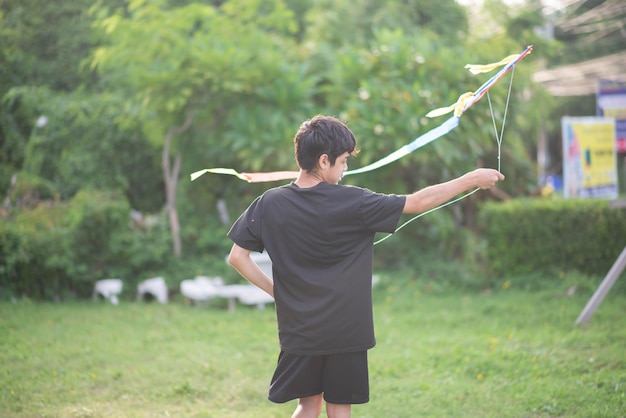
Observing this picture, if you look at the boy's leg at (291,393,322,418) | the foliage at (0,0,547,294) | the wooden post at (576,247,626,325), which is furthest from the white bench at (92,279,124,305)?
the boy's leg at (291,393,322,418)

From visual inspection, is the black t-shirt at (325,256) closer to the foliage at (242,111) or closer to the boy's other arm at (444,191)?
the boy's other arm at (444,191)

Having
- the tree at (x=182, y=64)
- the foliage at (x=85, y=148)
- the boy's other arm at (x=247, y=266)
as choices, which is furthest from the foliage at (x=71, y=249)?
the boy's other arm at (x=247, y=266)

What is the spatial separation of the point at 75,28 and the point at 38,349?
25.7 feet

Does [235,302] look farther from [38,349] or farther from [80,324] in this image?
[38,349]

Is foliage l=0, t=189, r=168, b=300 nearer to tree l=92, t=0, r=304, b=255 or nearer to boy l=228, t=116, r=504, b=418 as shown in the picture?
tree l=92, t=0, r=304, b=255

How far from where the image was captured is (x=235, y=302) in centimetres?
799

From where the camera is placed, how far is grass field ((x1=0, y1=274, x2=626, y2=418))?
4414 millimetres

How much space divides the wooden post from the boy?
350 centimetres

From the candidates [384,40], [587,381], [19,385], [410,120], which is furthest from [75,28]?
[587,381]

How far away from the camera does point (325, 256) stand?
2.90 meters

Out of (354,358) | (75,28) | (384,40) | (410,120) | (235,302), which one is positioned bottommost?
(235,302)

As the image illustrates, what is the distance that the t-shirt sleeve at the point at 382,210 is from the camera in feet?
9.30

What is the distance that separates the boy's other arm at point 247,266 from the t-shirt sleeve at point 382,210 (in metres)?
0.59

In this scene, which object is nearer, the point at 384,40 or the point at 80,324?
the point at 80,324
